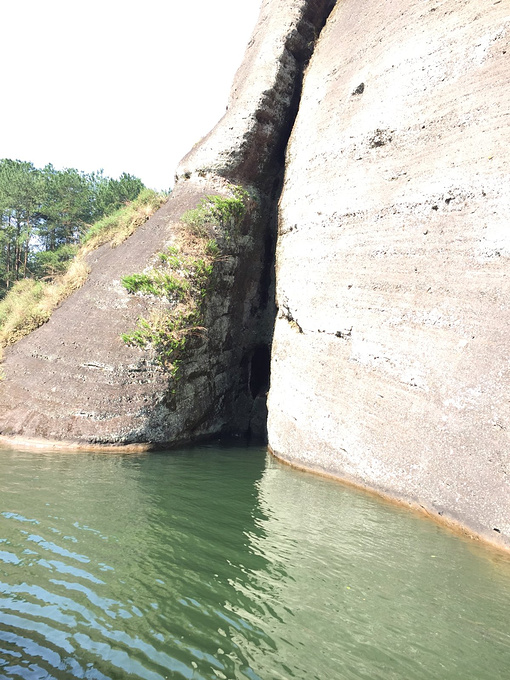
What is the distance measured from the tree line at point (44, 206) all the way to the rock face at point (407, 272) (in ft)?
70.7

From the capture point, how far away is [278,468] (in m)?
10.2

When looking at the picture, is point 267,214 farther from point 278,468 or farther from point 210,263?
point 278,468

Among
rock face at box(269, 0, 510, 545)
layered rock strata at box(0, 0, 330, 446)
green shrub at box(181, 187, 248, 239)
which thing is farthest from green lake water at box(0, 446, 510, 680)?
green shrub at box(181, 187, 248, 239)

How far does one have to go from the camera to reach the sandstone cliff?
7656mm

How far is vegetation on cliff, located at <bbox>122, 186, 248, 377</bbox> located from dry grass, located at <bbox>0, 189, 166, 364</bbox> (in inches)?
81.8

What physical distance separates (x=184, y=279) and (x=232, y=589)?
9.10 m

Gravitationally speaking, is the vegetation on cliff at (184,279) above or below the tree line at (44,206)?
below

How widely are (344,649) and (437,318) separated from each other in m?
6.09

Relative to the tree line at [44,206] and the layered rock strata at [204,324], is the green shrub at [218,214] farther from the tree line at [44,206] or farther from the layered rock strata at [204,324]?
the tree line at [44,206]

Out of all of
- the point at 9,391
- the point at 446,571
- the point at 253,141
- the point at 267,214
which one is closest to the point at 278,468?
the point at 446,571

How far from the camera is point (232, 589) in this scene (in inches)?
161

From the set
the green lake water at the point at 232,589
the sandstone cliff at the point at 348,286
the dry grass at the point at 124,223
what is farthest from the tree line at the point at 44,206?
the green lake water at the point at 232,589

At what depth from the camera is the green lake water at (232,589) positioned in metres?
3.10

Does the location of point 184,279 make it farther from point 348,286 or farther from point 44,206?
point 44,206
